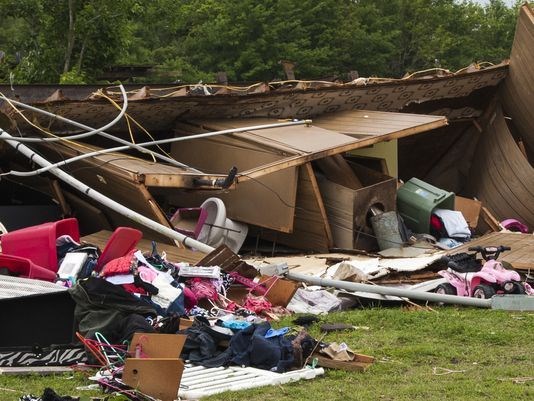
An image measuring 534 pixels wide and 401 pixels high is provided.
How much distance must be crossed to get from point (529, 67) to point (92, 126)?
25.1 feet

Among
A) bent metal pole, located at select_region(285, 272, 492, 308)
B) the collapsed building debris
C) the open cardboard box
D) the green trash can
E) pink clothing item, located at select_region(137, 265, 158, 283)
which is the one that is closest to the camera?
the open cardboard box

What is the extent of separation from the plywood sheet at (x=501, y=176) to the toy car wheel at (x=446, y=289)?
8001 mm

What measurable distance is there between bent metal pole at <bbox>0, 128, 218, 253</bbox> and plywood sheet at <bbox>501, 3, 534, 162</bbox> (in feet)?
25.6

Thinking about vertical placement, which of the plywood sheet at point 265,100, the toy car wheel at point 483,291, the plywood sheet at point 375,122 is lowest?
the toy car wheel at point 483,291

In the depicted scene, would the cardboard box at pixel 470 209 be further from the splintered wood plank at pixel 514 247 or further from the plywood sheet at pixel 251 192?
the plywood sheet at pixel 251 192

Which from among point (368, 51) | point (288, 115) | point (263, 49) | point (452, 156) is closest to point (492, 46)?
point (368, 51)

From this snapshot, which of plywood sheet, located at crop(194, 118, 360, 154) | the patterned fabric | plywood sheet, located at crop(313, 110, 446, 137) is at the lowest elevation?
the patterned fabric

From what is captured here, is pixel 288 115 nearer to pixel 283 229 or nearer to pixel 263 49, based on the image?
pixel 283 229

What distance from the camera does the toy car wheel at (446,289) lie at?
10.5 meters

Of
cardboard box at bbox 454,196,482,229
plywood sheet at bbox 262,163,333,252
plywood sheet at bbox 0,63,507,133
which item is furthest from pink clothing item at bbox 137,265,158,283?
cardboard box at bbox 454,196,482,229

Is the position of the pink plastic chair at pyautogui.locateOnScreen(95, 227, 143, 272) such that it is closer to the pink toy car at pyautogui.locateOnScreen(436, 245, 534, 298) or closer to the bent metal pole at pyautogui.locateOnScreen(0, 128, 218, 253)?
the bent metal pole at pyautogui.locateOnScreen(0, 128, 218, 253)

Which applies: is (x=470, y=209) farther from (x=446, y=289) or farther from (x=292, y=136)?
(x=446, y=289)

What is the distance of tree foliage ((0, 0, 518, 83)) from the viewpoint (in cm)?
2575

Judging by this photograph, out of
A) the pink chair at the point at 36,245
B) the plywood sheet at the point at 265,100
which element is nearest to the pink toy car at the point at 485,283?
the pink chair at the point at 36,245
